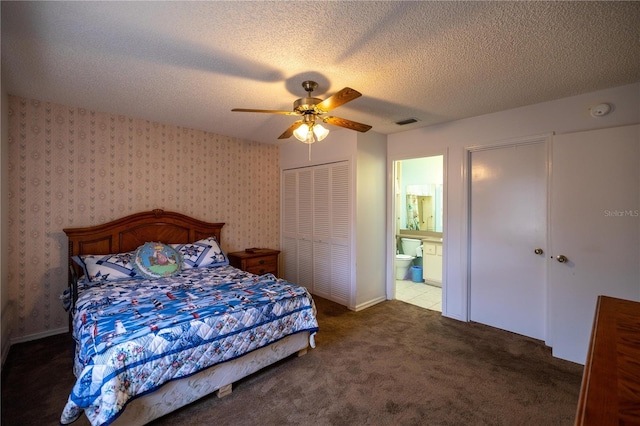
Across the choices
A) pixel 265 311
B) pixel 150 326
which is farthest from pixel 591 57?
pixel 150 326

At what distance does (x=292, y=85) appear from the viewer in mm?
2465

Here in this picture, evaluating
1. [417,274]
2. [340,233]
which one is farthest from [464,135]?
[417,274]

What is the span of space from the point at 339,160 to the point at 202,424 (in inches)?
121

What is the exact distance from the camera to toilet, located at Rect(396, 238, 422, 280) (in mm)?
5258

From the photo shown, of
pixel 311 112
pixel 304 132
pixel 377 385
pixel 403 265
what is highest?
pixel 311 112

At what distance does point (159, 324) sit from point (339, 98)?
1.86 m

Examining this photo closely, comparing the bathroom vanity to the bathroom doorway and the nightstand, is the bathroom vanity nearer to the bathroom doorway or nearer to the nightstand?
the bathroom doorway

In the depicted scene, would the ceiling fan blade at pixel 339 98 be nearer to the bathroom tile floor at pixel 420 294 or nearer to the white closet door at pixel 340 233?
the white closet door at pixel 340 233

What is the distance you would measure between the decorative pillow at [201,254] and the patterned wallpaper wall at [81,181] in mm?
568

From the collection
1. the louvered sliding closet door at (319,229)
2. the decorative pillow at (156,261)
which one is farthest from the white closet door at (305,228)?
the decorative pillow at (156,261)

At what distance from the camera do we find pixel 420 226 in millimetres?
5664

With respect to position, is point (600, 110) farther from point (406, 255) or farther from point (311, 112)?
point (406, 255)

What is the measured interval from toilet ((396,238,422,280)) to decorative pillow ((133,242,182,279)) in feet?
11.7

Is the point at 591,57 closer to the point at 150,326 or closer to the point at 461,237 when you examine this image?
the point at 461,237
